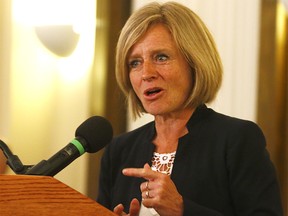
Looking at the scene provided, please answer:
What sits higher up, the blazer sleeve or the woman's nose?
the woman's nose

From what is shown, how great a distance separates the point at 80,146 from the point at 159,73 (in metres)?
0.56

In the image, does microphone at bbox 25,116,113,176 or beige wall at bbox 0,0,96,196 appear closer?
→ microphone at bbox 25,116,113,176

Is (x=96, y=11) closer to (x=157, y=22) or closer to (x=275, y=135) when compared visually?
(x=275, y=135)

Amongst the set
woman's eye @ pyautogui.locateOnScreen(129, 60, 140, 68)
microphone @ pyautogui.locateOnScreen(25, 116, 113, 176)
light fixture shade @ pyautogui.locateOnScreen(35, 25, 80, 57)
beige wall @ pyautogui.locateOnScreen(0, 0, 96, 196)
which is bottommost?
beige wall @ pyautogui.locateOnScreen(0, 0, 96, 196)

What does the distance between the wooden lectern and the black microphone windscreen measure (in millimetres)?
263

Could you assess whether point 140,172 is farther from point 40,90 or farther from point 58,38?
point 40,90

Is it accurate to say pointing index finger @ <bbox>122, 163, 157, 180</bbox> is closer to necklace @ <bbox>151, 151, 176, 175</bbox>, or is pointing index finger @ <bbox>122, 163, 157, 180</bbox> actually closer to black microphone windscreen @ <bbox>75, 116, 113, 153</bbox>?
black microphone windscreen @ <bbox>75, 116, 113, 153</bbox>

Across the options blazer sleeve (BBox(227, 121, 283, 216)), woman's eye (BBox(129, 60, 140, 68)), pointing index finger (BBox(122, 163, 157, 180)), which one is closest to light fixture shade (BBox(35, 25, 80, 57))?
woman's eye (BBox(129, 60, 140, 68))

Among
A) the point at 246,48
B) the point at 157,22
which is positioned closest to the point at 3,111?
the point at 246,48

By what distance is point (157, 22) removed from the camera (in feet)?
6.00

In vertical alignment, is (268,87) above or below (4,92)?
above

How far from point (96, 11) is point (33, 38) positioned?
1.46 feet

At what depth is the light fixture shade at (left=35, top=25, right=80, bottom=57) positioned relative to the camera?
3.39 meters

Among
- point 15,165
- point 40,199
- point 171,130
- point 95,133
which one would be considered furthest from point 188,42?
point 40,199
